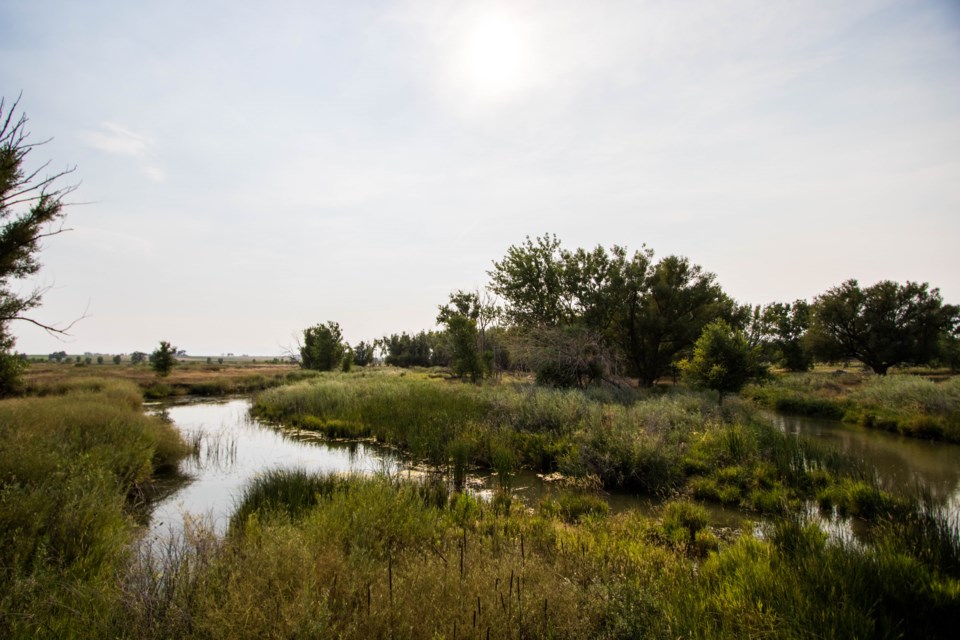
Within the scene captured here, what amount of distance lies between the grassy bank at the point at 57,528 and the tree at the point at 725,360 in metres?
19.3

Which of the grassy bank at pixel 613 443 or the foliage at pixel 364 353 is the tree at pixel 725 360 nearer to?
the grassy bank at pixel 613 443

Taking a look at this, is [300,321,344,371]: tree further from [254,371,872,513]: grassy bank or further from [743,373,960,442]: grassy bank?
[743,373,960,442]: grassy bank

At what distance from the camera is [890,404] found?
19.5m

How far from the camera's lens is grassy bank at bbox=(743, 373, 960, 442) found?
632 inches

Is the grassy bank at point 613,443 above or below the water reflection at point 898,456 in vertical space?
above

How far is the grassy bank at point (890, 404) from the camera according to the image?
16062 millimetres

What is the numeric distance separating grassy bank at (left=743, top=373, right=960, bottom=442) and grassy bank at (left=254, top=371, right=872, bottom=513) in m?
6.35

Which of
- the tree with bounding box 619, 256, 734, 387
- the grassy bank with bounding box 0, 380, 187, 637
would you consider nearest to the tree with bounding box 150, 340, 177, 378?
Result: the grassy bank with bounding box 0, 380, 187, 637

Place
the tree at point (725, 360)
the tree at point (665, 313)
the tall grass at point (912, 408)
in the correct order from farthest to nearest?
the tree at point (665, 313)
the tree at point (725, 360)
the tall grass at point (912, 408)

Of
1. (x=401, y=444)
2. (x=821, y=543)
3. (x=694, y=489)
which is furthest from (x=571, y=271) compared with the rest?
(x=821, y=543)

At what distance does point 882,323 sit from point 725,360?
25031 millimetres

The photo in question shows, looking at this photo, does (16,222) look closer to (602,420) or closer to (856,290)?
(602,420)

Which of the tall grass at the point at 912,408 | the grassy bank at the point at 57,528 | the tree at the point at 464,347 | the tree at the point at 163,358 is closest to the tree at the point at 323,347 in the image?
the tree at the point at 163,358

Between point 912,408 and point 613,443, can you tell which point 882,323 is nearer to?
point 912,408
